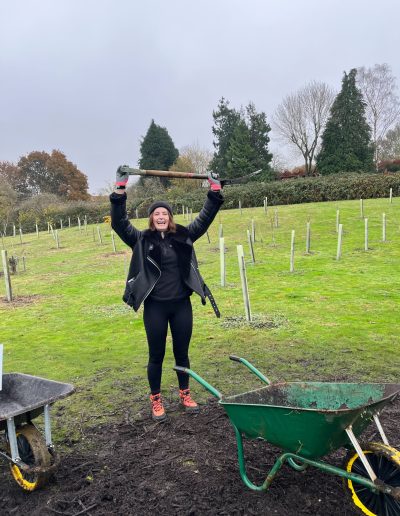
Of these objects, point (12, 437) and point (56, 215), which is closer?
point (12, 437)

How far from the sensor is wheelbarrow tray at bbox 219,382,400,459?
191cm

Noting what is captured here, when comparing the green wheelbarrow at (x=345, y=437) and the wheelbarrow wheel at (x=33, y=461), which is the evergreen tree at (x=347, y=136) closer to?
the green wheelbarrow at (x=345, y=437)

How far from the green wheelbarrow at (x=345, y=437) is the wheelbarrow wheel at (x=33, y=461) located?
3.69 feet

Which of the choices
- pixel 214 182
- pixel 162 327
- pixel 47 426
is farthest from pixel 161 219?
pixel 47 426

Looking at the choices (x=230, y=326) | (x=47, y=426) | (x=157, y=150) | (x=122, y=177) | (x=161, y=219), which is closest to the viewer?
(x=47, y=426)

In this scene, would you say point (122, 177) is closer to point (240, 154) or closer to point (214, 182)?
point (214, 182)

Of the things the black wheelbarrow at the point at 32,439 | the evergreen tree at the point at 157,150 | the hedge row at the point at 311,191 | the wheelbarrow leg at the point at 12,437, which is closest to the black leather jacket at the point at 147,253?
the black wheelbarrow at the point at 32,439

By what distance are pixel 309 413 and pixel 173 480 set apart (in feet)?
3.65

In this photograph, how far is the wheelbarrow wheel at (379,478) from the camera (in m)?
2.02

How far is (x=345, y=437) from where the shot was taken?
6.72 feet

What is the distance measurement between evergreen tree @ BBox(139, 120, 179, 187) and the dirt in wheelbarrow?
35081 mm

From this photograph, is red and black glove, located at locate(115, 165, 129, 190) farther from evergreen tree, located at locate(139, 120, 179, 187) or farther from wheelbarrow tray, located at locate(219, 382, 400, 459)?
evergreen tree, located at locate(139, 120, 179, 187)

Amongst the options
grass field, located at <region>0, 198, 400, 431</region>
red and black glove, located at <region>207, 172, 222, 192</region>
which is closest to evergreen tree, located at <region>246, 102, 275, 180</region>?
grass field, located at <region>0, 198, 400, 431</region>

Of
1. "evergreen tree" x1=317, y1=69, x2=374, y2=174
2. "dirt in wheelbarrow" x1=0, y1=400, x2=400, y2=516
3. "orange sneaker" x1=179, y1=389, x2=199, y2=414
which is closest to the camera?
"dirt in wheelbarrow" x1=0, y1=400, x2=400, y2=516
